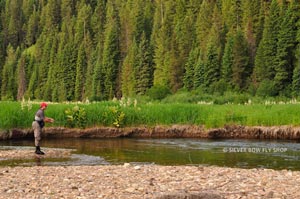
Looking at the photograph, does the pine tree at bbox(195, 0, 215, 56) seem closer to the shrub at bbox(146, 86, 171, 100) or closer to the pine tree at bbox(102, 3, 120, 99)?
the shrub at bbox(146, 86, 171, 100)

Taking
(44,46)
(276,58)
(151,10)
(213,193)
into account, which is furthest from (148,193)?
(44,46)

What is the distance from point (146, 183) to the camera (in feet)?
47.8

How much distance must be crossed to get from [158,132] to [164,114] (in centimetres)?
120

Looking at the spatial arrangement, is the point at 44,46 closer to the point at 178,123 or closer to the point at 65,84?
the point at 65,84

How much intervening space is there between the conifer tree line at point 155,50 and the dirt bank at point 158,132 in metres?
24.7

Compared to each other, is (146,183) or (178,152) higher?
(146,183)

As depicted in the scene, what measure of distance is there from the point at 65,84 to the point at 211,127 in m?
77.5

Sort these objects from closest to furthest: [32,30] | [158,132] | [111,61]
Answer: [158,132]
[111,61]
[32,30]

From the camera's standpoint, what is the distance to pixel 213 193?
41.4 feet

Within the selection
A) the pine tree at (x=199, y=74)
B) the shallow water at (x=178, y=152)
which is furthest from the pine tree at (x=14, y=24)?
the shallow water at (x=178, y=152)

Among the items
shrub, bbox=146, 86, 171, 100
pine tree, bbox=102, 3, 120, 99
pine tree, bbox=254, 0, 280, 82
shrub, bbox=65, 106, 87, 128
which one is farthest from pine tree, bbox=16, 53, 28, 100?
shrub, bbox=65, 106, 87, 128

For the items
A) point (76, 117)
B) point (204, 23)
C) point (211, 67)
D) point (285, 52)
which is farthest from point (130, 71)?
point (76, 117)

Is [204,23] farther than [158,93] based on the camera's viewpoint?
Yes

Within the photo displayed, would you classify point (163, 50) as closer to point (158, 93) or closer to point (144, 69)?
point (144, 69)
